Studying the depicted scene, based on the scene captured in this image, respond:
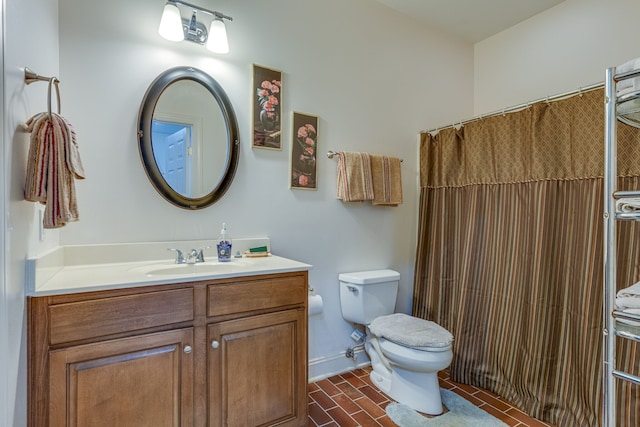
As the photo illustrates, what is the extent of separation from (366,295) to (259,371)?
0.95 meters

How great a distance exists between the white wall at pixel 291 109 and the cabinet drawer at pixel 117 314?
1.77ft

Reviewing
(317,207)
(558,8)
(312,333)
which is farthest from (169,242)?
(558,8)

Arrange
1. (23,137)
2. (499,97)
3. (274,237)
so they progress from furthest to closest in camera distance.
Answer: (499,97), (274,237), (23,137)

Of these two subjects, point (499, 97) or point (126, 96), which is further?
point (499, 97)

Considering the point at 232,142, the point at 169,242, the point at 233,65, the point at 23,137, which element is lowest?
the point at 169,242

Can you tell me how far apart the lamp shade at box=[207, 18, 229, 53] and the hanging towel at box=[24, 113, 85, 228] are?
0.93 m

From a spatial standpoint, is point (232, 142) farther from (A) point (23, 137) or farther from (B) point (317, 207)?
(A) point (23, 137)

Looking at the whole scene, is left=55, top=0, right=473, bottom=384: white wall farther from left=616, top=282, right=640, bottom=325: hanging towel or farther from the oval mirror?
left=616, top=282, right=640, bottom=325: hanging towel

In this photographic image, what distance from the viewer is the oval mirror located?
5.59 feet

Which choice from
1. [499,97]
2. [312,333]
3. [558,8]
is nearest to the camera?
[312,333]

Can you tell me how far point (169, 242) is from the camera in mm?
1726

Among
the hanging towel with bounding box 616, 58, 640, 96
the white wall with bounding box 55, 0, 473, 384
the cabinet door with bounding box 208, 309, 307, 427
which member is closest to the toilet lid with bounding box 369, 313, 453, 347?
the white wall with bounding box 55, 0, 473, 384

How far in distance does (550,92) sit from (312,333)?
2543 mm

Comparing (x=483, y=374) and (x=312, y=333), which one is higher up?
(x=312, y=333)
